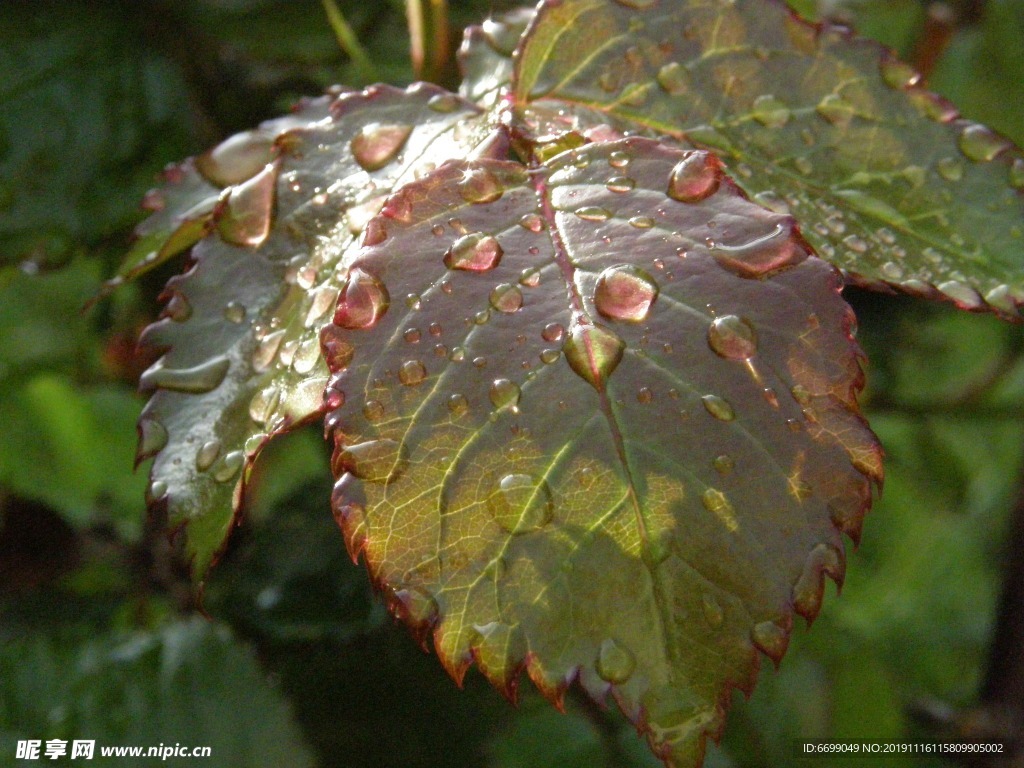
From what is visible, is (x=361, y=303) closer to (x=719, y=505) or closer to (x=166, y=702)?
(x=719, y=505)

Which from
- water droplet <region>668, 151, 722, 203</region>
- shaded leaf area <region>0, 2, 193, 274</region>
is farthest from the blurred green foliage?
water droplet <region>668, 151, 722, 203</region>

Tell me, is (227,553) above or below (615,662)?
below

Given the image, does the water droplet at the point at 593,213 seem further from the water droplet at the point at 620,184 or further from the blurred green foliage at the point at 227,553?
the blurred green foliage at the point at 227,553

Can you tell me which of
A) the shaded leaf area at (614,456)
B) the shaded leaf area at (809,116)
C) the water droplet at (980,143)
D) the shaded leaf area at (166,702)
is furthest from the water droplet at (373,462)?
the shaded leaf area at (166,702)

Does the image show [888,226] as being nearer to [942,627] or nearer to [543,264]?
[543,264]

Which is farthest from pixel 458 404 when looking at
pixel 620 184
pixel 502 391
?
pixel 620 184

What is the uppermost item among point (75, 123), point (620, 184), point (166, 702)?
point (620, 184)
